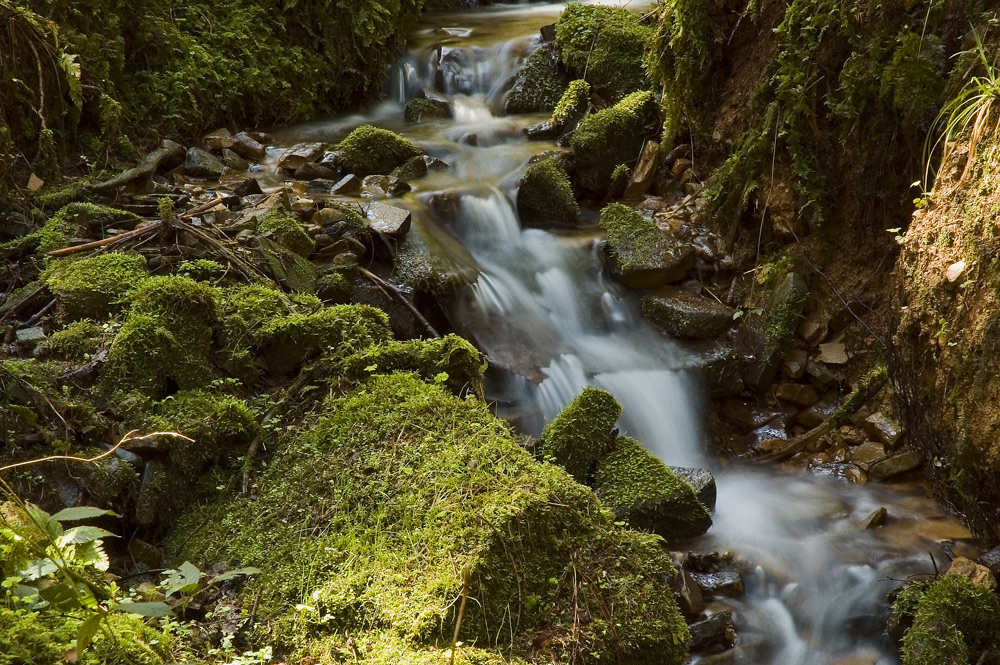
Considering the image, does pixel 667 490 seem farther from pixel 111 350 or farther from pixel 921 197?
pixel 111 350

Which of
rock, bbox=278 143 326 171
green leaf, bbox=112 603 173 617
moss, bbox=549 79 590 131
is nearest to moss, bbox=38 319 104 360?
green leaf, bbox=112 603 173 617

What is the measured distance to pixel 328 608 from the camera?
2912mm

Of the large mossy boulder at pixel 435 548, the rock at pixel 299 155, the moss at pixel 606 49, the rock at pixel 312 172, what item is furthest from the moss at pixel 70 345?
the moss at pixel 606 49

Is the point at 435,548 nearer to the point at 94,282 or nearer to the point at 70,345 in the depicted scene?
the point at 70,345

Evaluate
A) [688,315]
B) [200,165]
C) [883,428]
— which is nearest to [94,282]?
[200,165]

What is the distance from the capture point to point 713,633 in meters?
4.10

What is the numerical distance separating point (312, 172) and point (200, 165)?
A: 1.01 meters

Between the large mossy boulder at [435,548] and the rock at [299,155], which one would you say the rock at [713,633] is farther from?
the rock at [299,155]

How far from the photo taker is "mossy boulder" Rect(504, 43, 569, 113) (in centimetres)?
932

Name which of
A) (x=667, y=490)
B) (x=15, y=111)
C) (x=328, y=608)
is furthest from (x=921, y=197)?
(x=15, y=111)

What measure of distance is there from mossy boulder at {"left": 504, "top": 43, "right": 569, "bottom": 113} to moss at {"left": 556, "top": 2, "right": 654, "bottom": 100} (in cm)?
18

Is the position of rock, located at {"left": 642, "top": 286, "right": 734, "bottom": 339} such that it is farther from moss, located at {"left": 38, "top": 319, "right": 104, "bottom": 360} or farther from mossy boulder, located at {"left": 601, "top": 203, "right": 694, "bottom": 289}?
moss, located at {"left": 38, "top": 319, "right": 104, "bottom": 360}

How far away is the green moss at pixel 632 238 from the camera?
6.73 metres

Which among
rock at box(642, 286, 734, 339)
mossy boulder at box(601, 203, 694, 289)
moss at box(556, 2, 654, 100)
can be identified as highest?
moss at box(556, 2, 654, 100)
